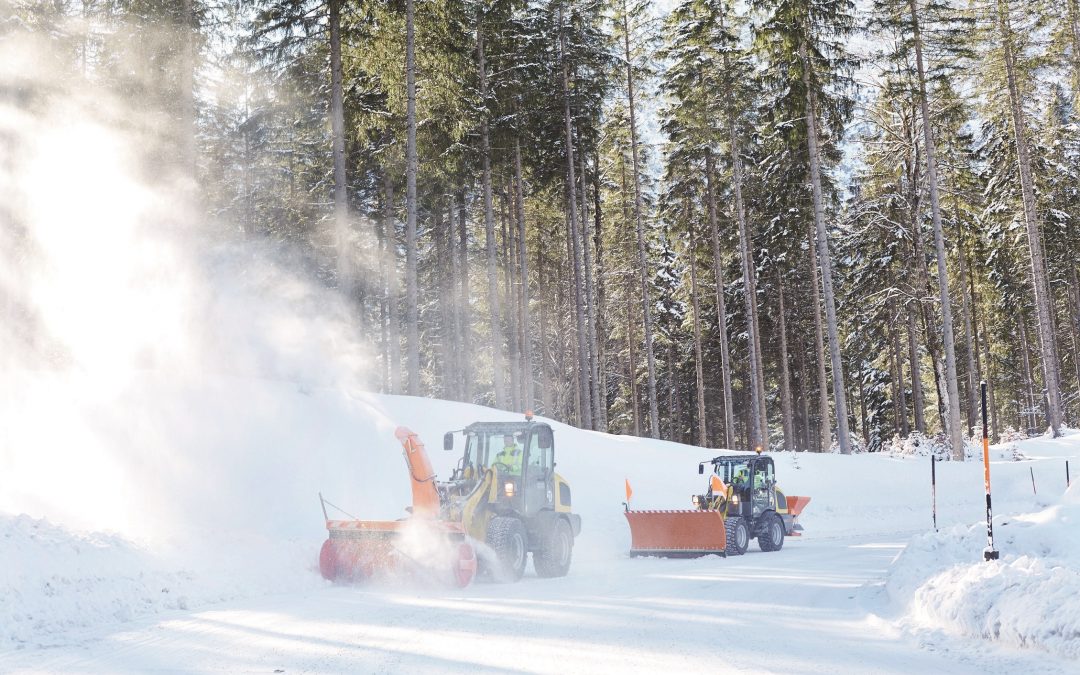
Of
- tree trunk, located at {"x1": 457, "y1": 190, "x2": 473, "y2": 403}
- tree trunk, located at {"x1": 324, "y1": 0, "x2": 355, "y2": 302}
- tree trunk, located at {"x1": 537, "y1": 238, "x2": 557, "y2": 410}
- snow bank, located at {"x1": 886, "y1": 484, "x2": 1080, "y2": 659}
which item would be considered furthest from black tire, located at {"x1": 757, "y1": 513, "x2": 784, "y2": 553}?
tree trunk, located at {"x1": 537, "y1": 238, "x2": 557, "y2": 410}

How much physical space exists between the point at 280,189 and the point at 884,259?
1015 inches

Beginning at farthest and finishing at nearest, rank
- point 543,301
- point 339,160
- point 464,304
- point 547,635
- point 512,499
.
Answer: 1. point 543,301
2. point 464,304
3. point 339,160
4. point 512,499
5. point 547,635

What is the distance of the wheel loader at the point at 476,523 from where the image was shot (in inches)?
444

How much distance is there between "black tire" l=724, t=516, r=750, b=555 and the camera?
1589cm

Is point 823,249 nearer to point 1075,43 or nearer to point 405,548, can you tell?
point 1075,43

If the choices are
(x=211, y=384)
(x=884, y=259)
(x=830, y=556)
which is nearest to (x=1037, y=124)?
(x=884, y=259)

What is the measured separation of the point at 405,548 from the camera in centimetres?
1137

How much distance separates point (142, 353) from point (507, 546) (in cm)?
1389

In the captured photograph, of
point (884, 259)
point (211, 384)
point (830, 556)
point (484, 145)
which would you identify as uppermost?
point (484, 145)

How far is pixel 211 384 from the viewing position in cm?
1938

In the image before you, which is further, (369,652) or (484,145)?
(484,145)

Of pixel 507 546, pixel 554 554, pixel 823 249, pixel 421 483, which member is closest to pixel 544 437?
pixel 554 554

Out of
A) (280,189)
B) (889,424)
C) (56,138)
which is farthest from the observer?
(889,424)

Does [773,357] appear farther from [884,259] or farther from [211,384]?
[211,384]
